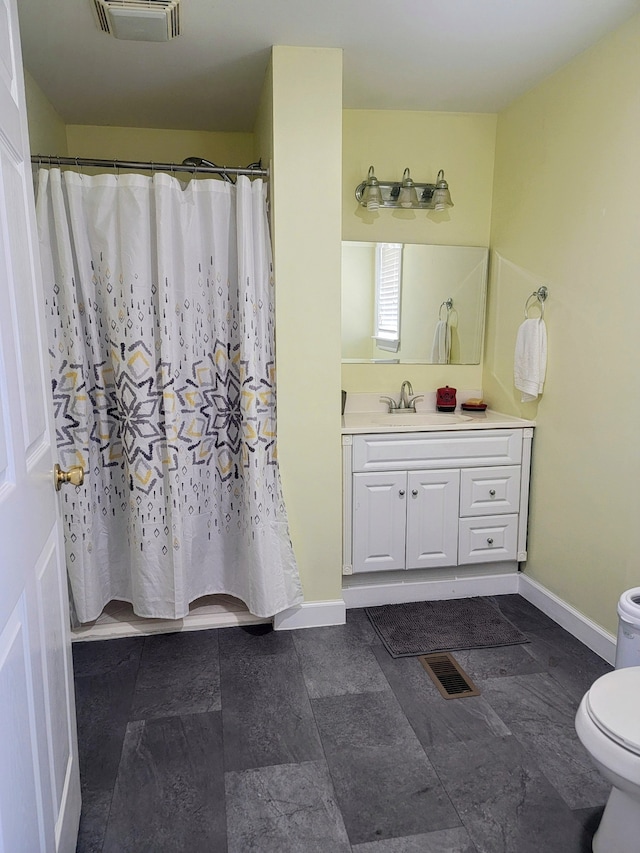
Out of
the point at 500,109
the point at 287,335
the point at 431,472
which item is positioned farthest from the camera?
the point at 500,109

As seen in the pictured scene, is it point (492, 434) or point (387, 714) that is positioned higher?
point (492, 434)

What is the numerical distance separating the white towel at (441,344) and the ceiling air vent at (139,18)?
1.86 metres

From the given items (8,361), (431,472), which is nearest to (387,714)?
(431,472)

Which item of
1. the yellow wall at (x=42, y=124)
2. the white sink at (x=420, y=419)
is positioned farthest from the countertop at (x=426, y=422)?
the yellow wall at (x=42, y=124)

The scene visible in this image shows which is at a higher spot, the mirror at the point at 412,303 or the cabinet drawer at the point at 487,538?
the mirror at the point at 412,303

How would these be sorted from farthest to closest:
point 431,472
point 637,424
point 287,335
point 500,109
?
point 500,109, point 431,472, point 287,335, point 637,424

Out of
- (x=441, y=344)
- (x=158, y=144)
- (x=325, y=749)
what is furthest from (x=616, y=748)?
(x=158, y=144)

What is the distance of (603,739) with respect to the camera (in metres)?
1.32

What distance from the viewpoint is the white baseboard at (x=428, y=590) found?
9.16 feet

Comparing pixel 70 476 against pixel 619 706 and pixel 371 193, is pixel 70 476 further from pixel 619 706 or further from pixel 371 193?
pixel 371 193

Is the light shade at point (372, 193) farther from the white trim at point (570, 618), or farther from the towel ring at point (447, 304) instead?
the white trim at point (570, 618)

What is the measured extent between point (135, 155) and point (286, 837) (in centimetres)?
318

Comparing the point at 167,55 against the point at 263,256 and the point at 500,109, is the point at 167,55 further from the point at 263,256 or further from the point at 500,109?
the point at 500,109

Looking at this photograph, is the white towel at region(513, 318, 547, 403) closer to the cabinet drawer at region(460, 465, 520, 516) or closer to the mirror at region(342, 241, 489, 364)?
the cabinet drawer at region(460, 465, 520, 516)
